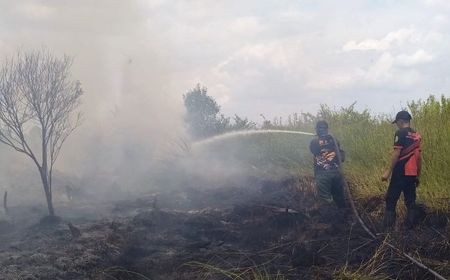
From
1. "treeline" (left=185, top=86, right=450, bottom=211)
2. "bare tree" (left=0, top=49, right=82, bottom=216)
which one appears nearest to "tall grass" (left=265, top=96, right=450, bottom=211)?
"treeline" (left=185, top=86, right=450, bottom=211)

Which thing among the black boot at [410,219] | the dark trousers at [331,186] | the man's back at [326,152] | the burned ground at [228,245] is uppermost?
the man's back at [326,152]

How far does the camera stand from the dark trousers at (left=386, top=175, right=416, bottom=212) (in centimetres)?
793

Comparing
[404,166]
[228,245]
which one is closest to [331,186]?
[404,166]

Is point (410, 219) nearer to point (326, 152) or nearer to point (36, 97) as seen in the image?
point (326, 152)

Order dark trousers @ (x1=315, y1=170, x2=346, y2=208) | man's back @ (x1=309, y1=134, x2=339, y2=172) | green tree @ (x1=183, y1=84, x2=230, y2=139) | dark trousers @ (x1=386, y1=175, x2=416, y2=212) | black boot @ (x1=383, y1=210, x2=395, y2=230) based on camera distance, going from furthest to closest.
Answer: green tree @ (x1=183, y1=84, x2=230, y2=139), dark trousers @ (x1=315, y1=170, x2=346, y2=208), man's back @ (x1=309, y1=134, x2=339, y2=172), black boot @ (x1=383, y1=210, x2=395, y2=230), dark trousers @ (x1=386, y1=175, x2=416, y2=212)

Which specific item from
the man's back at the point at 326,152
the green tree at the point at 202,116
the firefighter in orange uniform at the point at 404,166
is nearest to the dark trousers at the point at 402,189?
the firefighter in orange uniform at the point at 404,166

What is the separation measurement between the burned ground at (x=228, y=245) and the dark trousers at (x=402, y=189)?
47cm

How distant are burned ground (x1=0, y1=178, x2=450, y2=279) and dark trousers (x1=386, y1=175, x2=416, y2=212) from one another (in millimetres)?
468

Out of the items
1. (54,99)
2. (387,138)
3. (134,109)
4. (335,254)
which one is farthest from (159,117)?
(335,254)

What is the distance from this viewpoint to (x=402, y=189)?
8039mm

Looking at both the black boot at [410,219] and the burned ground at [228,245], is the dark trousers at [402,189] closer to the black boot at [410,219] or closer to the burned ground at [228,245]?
the black boot at [410,219]

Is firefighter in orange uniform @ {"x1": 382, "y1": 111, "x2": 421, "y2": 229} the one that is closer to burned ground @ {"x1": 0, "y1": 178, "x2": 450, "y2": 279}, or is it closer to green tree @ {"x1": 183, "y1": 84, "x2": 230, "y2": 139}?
burned ground @ {"x1": 0, "y1": 178, "x2": 450, "y2": 279}

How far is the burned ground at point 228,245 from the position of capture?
6.61 m

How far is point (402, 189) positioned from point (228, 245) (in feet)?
9.57
